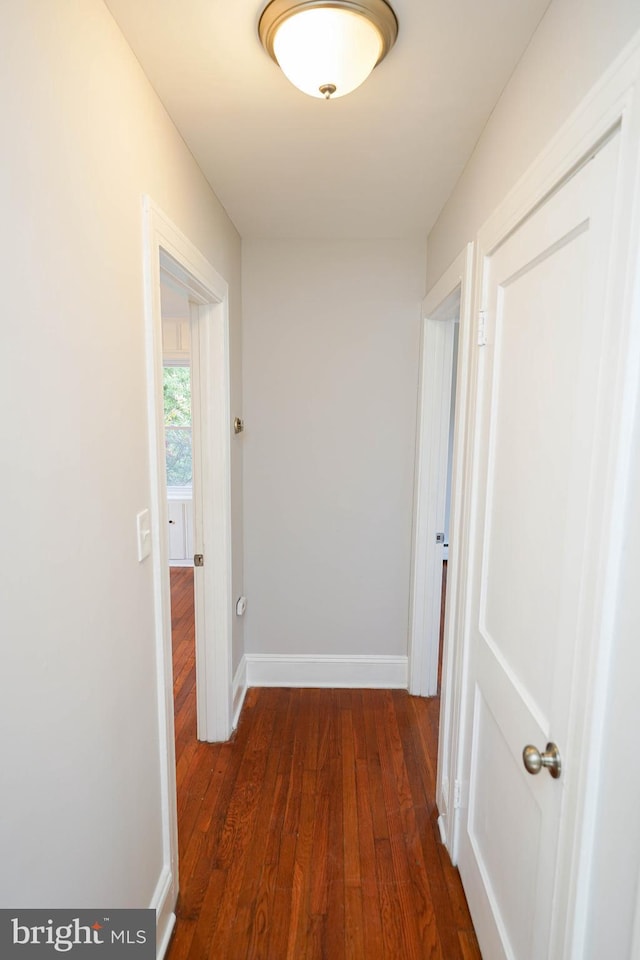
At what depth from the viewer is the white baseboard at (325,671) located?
9.11 feet

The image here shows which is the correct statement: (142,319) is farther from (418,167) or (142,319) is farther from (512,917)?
(512,917)

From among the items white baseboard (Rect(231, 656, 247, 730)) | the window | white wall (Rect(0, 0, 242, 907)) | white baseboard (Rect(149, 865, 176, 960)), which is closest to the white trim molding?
white baseboard (Rect(231, 656, 247, 730))

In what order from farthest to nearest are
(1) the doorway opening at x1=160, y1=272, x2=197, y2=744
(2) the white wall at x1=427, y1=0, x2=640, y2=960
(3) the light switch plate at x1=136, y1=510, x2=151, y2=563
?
(1) the doorway opening at x1=160, y1=272, x2=197, y2=744 < (3) the light switch plate at x1=136, y1=510, x2=151, y2=563 < (2) the white wall at x1=427, y1=0, x2=640, y2=960

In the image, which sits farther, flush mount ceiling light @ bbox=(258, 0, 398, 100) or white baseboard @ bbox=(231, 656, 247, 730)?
white baseboard @ bbox=(231, 656, 247, 730)

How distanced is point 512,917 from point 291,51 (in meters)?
2.06

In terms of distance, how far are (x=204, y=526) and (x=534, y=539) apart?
149 cm

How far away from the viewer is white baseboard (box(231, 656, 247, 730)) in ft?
8.00

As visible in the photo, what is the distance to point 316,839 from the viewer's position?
70.1 inches

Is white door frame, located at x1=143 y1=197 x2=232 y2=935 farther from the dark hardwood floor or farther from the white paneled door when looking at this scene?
the white paneled door

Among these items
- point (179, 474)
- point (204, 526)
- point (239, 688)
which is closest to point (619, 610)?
point (204, 526)

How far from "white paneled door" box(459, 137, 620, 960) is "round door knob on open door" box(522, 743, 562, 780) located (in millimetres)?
18

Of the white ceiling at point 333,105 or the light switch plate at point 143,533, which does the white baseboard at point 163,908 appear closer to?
the light switch plate at point 143,533

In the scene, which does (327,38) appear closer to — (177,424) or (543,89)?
(543,89)

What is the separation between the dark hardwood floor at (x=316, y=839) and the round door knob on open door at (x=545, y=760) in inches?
37.1
